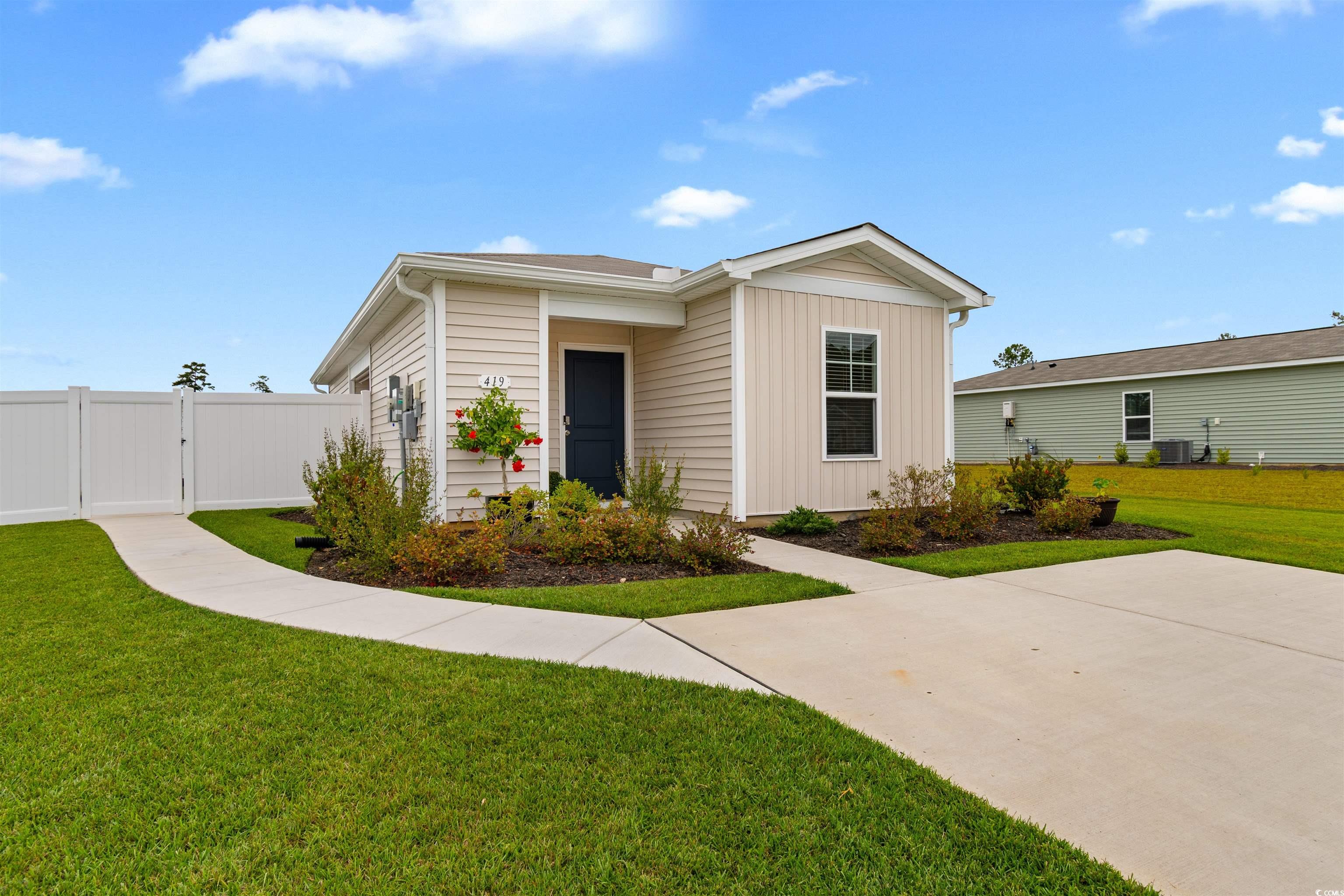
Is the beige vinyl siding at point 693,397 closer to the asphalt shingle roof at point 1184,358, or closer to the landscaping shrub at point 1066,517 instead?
the landscaping shrub at point 1066,517

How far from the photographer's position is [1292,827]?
6.27 feet

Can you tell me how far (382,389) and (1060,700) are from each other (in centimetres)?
1009

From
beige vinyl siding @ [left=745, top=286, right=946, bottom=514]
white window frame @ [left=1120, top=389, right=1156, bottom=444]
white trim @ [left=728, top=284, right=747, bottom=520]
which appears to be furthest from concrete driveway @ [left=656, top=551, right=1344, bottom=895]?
white window frame @ [left=1120, top=389, right=1156, bottom=444]

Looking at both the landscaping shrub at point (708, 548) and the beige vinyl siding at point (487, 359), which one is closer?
the landscaping shrub at point (708, 548)

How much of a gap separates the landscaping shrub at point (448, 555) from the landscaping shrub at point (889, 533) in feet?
11.7

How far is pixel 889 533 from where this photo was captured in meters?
6.50

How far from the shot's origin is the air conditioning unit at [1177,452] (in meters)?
17.8

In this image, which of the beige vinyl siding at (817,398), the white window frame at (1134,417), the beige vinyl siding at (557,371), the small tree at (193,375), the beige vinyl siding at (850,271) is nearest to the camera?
the beige vinyl siding at (817,398)

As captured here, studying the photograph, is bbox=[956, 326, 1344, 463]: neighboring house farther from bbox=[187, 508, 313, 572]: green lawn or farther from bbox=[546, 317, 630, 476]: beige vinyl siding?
bbox=[187, 508, 313, 572]: green lawn

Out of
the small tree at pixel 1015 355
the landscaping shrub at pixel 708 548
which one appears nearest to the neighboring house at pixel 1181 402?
the landscaping shrub at pixel 708 548

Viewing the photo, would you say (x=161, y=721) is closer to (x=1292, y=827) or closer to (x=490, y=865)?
(x=490, y=865)

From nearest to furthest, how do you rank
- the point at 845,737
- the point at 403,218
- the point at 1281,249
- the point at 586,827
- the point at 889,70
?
the point at 586,827
the point at 845,737
the point at 889,70
the point at 403,218
the point at 1281,249

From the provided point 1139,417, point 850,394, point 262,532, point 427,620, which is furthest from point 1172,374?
point 262,532

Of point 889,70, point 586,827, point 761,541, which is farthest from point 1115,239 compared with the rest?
point 586,827
